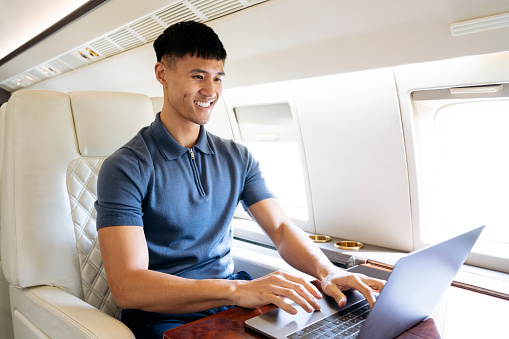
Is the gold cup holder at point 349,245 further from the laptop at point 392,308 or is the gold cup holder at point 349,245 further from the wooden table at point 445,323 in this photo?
the laptop at point 392,308

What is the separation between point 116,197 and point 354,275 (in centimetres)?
87

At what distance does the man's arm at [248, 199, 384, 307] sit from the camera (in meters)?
1.38

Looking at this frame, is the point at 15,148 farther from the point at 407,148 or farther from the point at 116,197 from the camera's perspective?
the point at 407,148

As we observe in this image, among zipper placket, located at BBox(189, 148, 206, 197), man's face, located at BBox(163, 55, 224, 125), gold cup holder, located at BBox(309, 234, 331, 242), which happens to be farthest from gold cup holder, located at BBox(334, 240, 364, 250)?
man's face, located at BBox(163, 55, 224, 125)

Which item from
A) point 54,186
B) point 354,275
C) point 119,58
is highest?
point 119,58

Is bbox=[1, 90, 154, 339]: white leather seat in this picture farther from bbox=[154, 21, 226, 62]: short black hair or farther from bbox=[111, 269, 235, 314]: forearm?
bbox=[154, 21, 226, 62]: short black hair

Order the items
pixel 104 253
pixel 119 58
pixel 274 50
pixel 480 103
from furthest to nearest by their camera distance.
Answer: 1. pixel 119 58
2. pixel 274 50
3. pixel 480 103
4. pixel 104 253

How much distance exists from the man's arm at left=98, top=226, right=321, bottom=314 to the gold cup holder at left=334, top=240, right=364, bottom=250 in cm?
173

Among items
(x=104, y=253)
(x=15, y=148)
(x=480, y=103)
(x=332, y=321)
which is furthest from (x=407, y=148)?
(x=15, y=148)

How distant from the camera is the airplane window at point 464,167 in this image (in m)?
2.49

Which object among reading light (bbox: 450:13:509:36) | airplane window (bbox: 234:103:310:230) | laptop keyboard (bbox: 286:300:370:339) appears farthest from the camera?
airplane window (bbox: 234:103:310:230)

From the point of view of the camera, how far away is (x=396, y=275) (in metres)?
1.00

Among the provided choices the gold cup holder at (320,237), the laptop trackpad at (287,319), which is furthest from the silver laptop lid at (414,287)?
the gold cup holder at (320,237)

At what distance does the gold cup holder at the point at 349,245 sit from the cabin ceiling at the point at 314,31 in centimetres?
120
